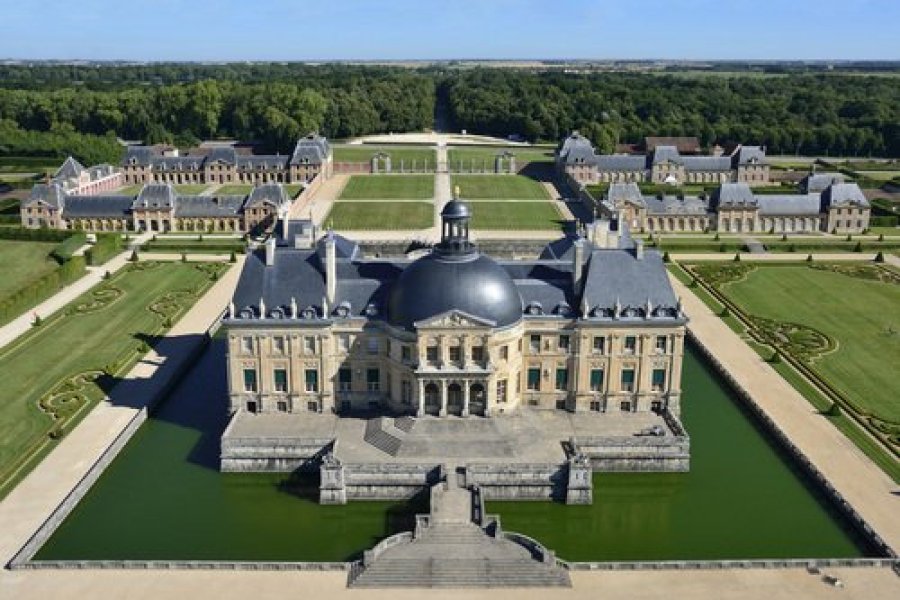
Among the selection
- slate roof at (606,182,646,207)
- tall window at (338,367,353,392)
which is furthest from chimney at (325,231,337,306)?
slate roof at (606,182,646,207)

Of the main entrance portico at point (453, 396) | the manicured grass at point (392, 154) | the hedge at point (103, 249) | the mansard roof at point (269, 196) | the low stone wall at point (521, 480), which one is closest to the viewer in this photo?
the low stone wall at point (521, 480)

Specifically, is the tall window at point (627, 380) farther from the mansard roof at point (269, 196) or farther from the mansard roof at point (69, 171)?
the mansard roof at point (69, 171)

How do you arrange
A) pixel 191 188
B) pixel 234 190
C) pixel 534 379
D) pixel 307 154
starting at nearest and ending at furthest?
1. pixel 534 379
2. pixel 234 190
3. pixel 191 188
4. pixel 307 154

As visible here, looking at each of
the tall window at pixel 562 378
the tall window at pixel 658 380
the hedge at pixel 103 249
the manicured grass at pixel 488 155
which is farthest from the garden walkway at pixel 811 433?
the manicured grass at pixel 488 155

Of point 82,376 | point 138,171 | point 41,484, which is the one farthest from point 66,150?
point 41,484

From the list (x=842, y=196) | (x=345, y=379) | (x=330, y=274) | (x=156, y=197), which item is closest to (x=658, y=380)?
(x=345, y=379)

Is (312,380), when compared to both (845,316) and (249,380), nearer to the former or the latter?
(249,380)
